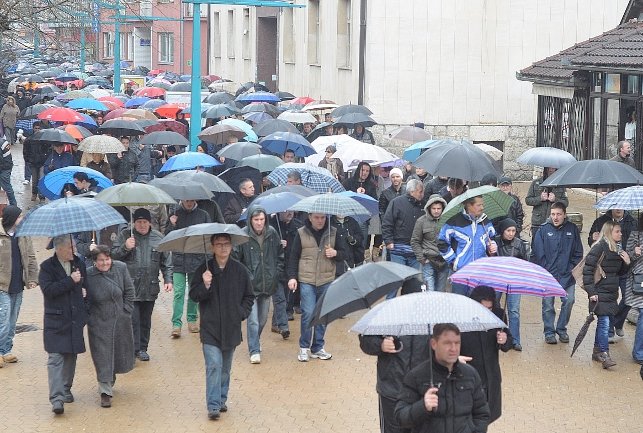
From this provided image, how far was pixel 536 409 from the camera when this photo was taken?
10570 mm

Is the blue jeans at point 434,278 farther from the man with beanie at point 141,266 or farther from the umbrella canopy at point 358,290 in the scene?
the umbrella canopy at point 358,290

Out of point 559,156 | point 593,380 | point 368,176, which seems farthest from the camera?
point 368,176

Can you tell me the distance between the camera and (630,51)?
1989 cm

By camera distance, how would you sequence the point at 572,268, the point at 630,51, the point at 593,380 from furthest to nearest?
the point at 630,51 < the point at 572,268 < the point at 593,380

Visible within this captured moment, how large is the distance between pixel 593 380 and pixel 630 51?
381 inches

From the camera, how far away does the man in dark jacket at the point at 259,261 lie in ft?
39.9

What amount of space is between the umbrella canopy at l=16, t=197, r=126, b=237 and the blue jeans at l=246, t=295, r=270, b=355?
1955 mm

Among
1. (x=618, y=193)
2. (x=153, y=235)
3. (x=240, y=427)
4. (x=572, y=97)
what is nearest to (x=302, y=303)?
(x=153, y=235)

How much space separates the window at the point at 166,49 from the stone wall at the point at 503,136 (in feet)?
123

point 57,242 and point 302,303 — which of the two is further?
point 302,303


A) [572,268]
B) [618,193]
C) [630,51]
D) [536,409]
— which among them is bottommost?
[536,409]

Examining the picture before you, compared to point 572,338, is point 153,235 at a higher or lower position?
higher

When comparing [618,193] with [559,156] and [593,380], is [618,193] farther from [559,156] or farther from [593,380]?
[559,156]

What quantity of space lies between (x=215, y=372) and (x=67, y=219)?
1841mm
